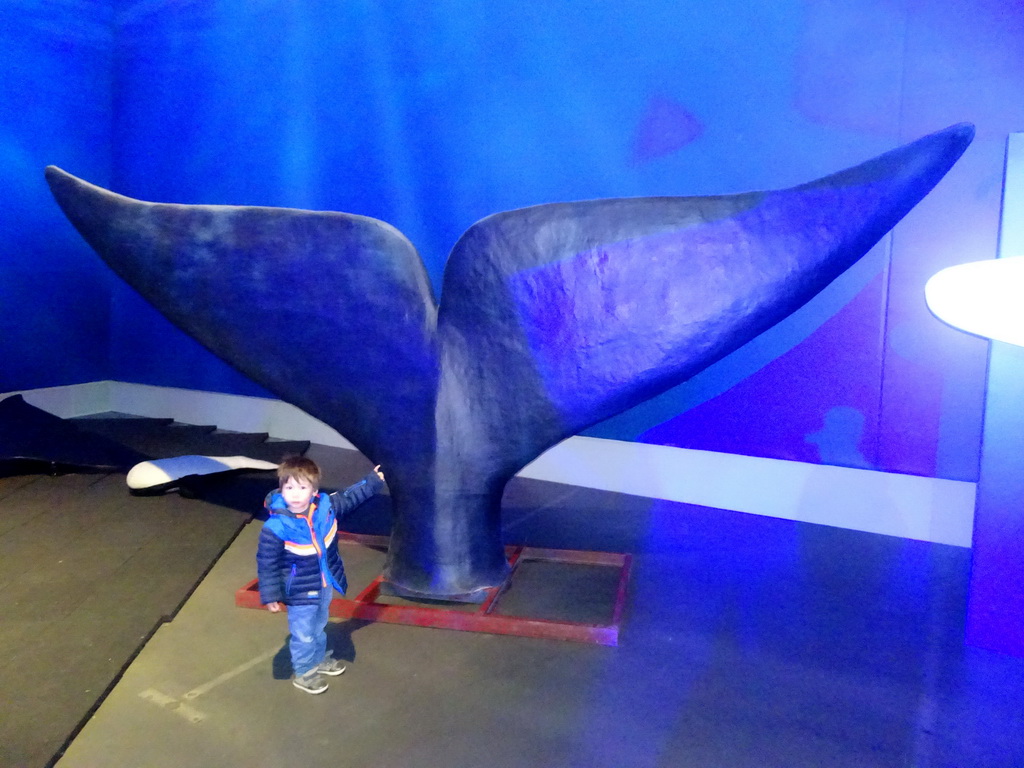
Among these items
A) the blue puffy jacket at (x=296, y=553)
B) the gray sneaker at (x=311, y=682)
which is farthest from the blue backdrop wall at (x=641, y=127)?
the gray sneaker at (x=311, y=682)

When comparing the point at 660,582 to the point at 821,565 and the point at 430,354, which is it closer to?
the point at 821,565

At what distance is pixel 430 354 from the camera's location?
1.80 metres

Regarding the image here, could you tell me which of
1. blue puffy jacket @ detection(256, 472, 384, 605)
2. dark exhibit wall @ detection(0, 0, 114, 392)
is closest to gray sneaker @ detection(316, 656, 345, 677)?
blue puffy jacket @ detection(256, 472, 384, 605)

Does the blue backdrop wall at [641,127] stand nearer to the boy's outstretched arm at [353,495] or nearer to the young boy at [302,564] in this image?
the boy's outstretched arm at [353,495]

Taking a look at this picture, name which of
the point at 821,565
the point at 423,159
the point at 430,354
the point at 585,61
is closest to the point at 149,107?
the point at 423,159

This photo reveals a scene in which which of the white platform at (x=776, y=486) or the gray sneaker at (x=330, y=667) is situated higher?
the white platform at (x=776, y=486)

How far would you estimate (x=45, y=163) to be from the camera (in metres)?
3.84

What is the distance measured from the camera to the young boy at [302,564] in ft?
5.04

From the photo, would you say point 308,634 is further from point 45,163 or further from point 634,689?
point 45,163

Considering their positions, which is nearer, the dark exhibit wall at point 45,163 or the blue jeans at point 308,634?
the blue jeans at point 308,634

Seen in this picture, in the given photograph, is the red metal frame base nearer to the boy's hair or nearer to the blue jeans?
the blue jeans

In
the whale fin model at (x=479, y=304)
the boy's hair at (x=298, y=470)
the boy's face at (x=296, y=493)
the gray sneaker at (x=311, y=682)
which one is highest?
the whale fin model at (x=479, y=304)

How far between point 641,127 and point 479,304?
1.42 meters

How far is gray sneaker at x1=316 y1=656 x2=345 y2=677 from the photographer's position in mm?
1571
